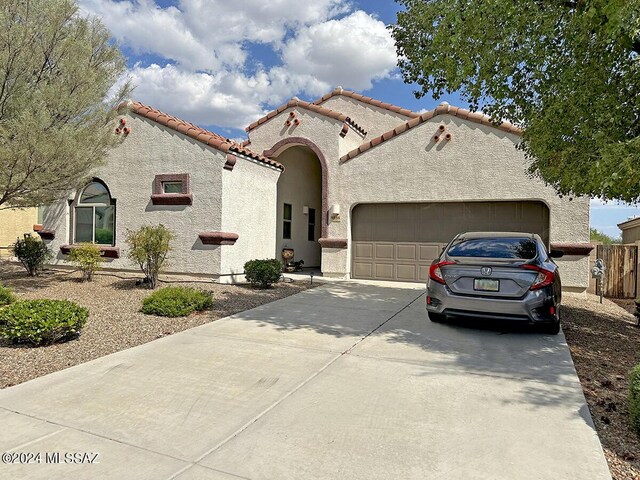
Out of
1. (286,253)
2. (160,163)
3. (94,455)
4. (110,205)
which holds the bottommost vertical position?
(94,455)

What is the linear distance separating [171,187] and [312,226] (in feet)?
22.1

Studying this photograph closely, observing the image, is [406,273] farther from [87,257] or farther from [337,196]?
→ [87,257]

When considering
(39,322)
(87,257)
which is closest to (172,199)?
(87,257)

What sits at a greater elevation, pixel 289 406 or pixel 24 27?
pixel 24 27

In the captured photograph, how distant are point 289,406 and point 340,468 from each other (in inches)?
39.2

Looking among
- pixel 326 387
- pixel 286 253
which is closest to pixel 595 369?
pixel 326 387

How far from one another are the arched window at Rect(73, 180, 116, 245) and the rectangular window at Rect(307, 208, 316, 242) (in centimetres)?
729

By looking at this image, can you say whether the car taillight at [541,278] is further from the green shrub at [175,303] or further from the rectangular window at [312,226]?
the rectangular window at [312,226]

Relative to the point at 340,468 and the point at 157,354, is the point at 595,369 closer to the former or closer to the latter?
the point at 340,468

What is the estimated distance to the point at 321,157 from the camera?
42.8 ft

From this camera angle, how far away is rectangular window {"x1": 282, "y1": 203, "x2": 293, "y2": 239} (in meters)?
14.7

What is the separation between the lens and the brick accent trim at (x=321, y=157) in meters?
12.9

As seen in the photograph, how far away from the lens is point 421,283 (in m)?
12.0

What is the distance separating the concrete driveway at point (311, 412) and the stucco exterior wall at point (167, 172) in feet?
17.8
